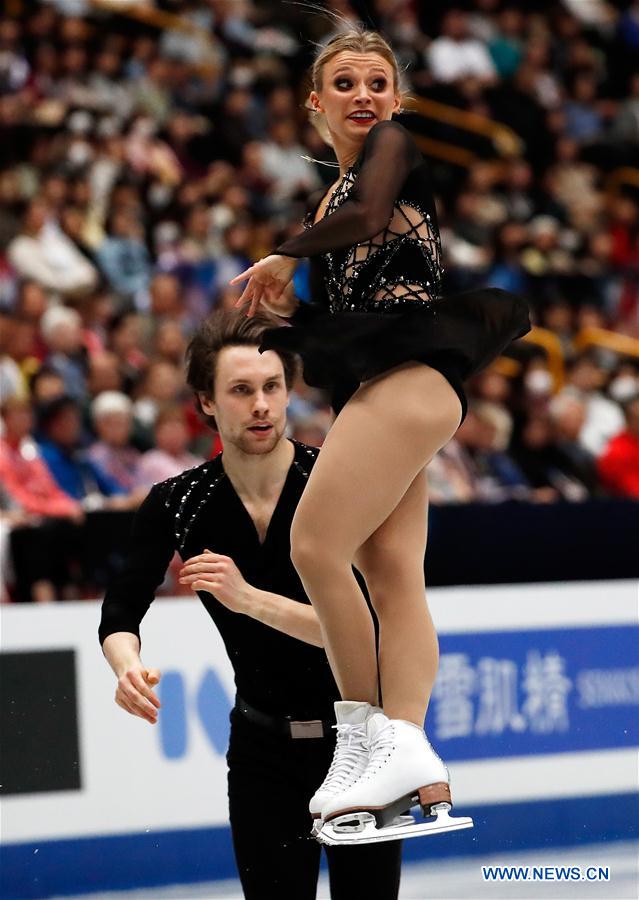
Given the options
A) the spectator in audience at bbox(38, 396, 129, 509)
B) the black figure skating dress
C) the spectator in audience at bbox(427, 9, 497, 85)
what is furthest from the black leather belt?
the spectator in audience at bbox(427, 9, 497, 85)

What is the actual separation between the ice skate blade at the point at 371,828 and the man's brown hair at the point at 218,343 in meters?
1.19

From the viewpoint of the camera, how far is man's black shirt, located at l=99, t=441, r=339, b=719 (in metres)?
3.58

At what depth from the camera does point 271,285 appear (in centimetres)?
318

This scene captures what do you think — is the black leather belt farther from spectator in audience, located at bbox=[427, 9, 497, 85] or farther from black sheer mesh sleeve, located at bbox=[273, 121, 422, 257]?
spectator in audience, located at bbox=[427, 9, 497, 85]

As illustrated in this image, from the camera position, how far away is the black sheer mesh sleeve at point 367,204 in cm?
295

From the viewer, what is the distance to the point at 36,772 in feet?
17.3

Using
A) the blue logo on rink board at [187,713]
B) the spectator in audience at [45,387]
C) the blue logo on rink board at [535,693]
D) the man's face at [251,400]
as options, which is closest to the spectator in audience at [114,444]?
the spectator in audience at [45,387]

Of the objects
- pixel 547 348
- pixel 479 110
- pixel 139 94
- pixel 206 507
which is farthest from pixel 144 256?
pixel 206 507

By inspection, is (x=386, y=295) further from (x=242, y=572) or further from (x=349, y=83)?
(x=242, y=572)

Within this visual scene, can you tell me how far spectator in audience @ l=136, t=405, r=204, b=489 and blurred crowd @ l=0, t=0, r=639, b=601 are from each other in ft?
0.04

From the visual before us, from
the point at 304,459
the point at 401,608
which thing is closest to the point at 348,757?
the point at 401,608

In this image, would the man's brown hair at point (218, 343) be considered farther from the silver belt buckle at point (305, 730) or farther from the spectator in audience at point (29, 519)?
the spectator in audience at point (29, 519)

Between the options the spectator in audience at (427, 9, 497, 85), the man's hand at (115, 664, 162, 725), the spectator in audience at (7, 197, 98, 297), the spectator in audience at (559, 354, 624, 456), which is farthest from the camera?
the spectator in audience at (427, 9, 497, 85)

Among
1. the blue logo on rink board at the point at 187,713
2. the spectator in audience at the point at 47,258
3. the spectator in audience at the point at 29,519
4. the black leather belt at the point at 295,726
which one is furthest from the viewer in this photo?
the spectator in audience at the point at 47,258
